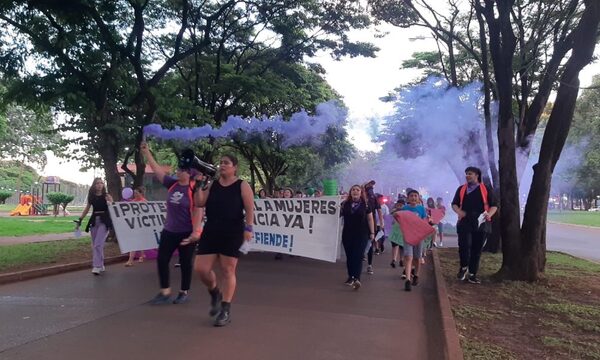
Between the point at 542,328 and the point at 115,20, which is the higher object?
the point at 115,20

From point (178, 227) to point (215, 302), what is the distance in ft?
3.54

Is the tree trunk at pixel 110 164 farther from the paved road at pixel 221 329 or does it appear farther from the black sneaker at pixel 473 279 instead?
the black sneaker at pixel 473 279

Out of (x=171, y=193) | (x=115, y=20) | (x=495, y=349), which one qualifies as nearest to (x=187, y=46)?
(x=115, y=20)

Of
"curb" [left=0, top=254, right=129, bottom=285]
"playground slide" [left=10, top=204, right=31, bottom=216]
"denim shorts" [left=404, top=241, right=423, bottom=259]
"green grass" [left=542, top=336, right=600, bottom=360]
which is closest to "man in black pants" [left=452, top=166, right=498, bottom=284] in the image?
"denim shorts" [left=404, top=241, right=423, bottom=259]

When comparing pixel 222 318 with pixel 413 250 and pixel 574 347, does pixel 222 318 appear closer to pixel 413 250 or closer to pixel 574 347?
pixel 574 347

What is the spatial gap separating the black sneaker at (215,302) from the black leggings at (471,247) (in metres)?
4.38

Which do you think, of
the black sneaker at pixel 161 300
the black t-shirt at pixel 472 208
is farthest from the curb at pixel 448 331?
the black sneaker at pixel 161 300

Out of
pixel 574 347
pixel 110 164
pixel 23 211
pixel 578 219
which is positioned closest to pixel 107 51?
pixel 110 164

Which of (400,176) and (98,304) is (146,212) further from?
(400,176)

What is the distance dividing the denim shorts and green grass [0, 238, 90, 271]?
6245 millimetres

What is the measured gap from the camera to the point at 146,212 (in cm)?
1038

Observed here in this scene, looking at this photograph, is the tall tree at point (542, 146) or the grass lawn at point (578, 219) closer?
the tall tree at point (542, 146)

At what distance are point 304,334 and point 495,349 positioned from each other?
1.77 metres

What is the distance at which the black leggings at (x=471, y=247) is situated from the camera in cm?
879
